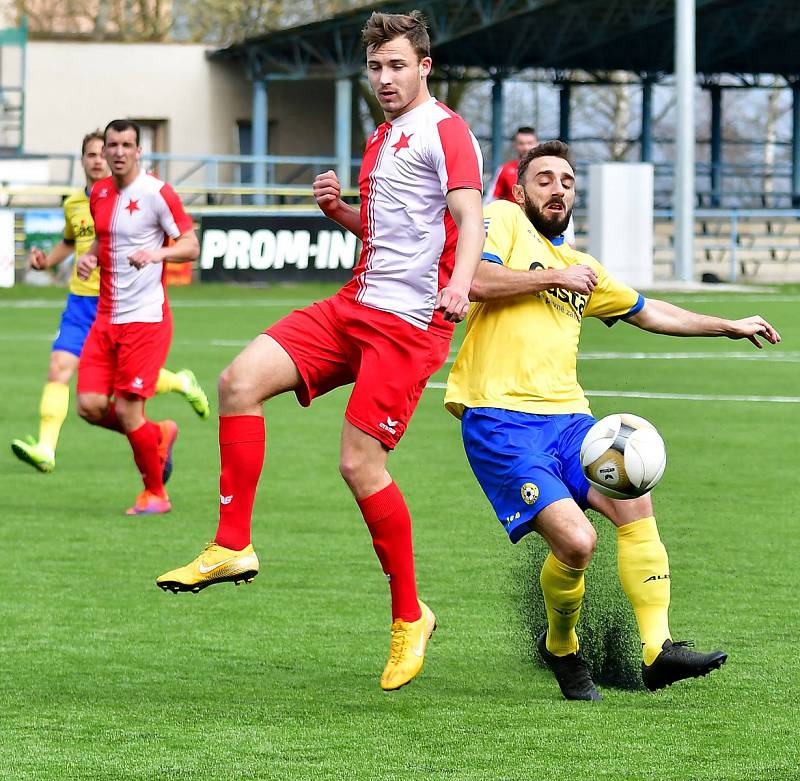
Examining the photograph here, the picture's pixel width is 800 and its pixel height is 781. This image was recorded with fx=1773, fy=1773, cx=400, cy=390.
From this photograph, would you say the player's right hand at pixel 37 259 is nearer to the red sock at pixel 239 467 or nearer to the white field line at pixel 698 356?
the red sock at pixel 239 467

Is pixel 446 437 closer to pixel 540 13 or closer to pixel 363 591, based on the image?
pixel 363 591

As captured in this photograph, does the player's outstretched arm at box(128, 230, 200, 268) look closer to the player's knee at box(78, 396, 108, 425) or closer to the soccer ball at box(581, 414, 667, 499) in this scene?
the player's knee at box(78, 396, 108, 425)

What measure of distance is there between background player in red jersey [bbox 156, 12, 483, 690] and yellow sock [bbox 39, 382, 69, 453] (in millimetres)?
5301

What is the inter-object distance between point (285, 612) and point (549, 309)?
1.93m

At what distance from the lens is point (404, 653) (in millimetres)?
5641

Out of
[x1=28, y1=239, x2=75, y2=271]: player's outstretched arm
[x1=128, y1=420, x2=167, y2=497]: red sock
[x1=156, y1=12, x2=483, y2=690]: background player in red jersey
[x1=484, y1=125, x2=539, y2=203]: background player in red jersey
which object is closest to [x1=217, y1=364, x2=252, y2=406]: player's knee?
[x1=156, y1=12, x2=483, y2=690]: background player in red jersey

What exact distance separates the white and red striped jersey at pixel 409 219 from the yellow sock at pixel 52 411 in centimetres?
549

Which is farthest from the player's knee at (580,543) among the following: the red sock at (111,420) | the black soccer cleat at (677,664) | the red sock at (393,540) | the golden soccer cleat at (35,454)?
the golden soccer cleat at (35,454)

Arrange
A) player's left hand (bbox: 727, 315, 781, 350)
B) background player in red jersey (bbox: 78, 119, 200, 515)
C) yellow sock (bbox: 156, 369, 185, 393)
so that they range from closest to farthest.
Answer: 1. player's left hand (bbox: 727, 315, 781, 350)
2. background player in red jersey (bbox: 78, 119, 200, 515)
3. yellow sock (bbox: 156, 369, 185, 393)

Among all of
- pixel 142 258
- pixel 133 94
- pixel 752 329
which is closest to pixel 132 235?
pixel 142 258

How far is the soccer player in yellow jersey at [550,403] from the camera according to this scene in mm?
5555

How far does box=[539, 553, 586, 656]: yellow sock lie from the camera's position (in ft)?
18.5

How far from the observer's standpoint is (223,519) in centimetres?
580

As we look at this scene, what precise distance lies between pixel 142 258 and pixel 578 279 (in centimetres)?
343
